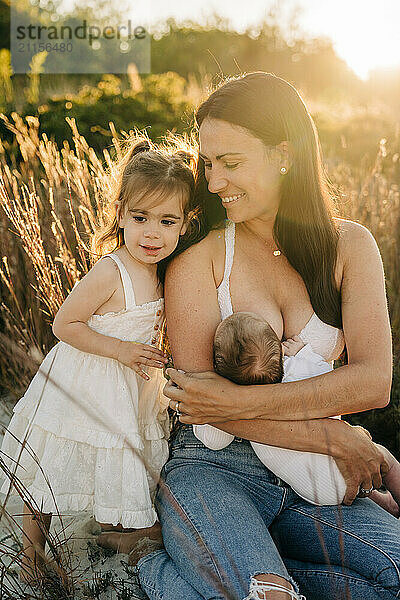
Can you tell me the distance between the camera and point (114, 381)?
2.22 meters

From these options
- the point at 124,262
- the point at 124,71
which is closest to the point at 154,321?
the point at 124,262

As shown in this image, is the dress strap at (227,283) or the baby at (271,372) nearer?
the baby at (271,372)

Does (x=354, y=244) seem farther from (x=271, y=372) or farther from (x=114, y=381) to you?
(x=114, y=381)

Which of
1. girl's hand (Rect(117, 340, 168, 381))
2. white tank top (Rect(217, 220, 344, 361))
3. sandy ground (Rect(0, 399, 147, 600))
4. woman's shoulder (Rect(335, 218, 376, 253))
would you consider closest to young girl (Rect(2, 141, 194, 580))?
girl's hand (Rect(117, 340, 168, 381))

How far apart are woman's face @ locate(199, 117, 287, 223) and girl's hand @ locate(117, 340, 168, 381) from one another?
561 millimetres

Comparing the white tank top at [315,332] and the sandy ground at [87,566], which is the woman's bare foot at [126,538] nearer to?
the sandy ground at [87,566]

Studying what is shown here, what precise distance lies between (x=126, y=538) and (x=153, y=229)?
3.73 feet

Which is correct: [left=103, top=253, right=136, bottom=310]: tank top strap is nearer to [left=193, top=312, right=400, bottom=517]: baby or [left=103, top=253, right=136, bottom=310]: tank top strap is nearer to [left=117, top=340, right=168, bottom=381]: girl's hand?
[left=117, top=340, right=168, bottom=381]: girl's hand

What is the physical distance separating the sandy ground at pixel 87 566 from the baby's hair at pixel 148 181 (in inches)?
31.8

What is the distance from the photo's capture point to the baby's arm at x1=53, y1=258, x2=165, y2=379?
2156 millimetres

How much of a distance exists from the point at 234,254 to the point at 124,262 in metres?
0.40

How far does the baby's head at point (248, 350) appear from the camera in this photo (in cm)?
206

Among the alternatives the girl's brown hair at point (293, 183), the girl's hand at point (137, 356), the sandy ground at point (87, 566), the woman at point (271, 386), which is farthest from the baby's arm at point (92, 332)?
the girl's brown hair at point (293, 183)

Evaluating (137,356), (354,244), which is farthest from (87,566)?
(354,244)
